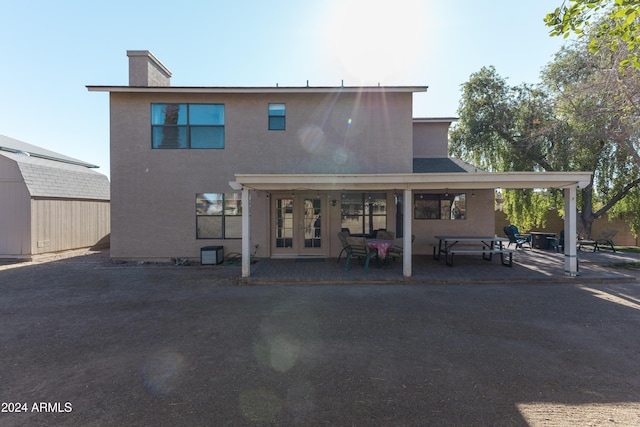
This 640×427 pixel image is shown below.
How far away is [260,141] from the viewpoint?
33.3 ft

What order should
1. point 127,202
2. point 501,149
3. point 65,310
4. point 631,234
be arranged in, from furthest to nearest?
point 631,234 < point 501,149 < point 127,202 < point 65,310

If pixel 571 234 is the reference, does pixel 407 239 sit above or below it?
below

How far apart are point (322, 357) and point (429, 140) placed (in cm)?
1114

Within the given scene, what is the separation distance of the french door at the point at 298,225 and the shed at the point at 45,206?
861 centimetres

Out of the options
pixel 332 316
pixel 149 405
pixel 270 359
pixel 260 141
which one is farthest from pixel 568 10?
pixel 260 141

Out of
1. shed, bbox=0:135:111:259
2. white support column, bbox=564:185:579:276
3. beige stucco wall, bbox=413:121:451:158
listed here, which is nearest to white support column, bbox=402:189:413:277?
white support column, bbox=564:185:579:276

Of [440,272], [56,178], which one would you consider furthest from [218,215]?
[56,178]

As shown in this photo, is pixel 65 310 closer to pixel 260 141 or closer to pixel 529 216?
pixel 260 141

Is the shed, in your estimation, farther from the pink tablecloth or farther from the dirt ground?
the pink tablecloth

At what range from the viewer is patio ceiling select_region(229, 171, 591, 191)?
718 centimetres

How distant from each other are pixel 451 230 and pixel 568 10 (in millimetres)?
7455

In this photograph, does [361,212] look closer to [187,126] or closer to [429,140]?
[429,140]

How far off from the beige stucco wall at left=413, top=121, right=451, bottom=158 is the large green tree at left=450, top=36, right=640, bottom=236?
11.6ft

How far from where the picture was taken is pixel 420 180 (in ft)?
24.0
